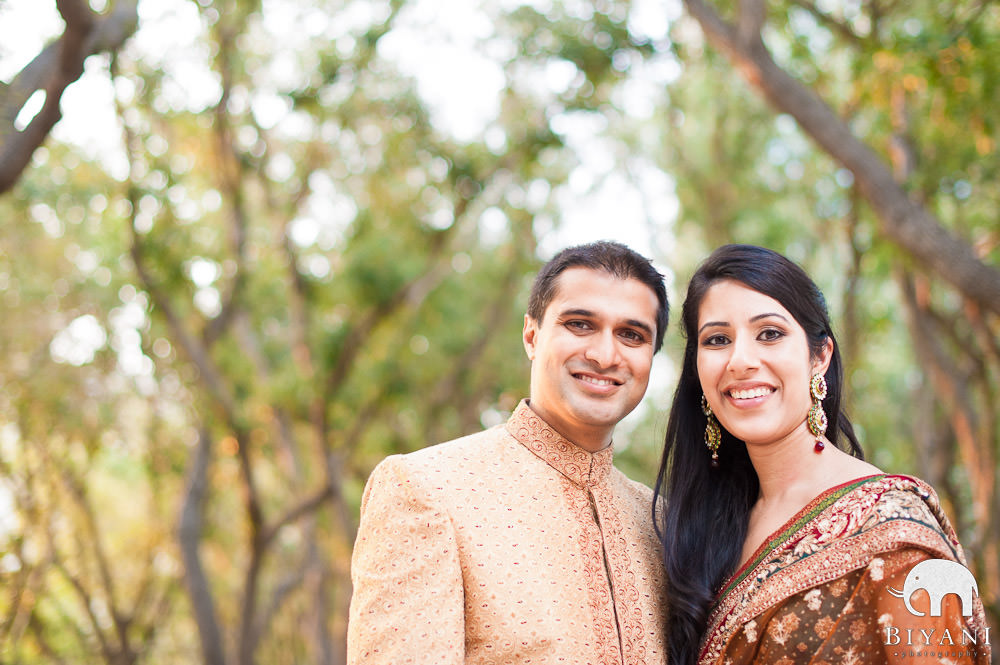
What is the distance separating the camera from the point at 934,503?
237cm

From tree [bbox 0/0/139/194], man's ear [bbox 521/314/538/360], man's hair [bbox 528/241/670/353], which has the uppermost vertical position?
tree [bbox 0/0/139/194]

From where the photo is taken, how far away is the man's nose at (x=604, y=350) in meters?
2.53

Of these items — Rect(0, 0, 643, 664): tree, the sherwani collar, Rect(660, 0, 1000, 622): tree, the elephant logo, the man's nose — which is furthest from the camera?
Rect(0, 0, 643, 664): tree

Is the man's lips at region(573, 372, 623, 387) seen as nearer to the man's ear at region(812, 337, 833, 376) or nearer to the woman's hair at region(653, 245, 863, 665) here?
the woman's hair at region(653, 245, 863, 665)

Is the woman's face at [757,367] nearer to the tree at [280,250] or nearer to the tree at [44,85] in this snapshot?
the tree at [44,85]

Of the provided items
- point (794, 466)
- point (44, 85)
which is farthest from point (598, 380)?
point (44, 85)

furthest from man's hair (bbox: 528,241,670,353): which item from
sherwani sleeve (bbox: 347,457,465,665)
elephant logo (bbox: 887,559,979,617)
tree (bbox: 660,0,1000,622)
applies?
A: tree (bbox: 660,0,1000,622)

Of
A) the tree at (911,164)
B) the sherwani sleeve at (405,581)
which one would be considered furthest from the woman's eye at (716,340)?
the tree at (911,164)

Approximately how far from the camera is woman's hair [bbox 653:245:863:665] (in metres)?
2.62

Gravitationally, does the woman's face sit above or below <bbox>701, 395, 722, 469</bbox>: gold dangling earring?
above

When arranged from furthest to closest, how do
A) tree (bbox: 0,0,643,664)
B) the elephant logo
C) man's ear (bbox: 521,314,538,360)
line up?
1. tree (bbox: 0,0,643,664)
2. man's ear (bbox: 521,314,538,360)
3. the elephant logo

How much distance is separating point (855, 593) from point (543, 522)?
0.81m

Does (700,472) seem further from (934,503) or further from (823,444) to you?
(934,503)

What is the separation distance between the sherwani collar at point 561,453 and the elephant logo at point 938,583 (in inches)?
33.1
